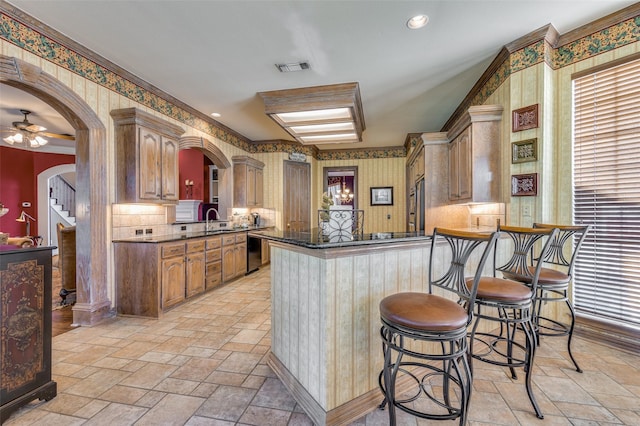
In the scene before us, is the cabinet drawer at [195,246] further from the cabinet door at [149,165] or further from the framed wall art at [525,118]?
the framed wall art at [525,118]

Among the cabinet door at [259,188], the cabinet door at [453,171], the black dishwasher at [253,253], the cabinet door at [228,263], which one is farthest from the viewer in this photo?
the cabinet door at [259,188]

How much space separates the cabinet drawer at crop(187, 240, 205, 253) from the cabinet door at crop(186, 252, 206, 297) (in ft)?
0.19

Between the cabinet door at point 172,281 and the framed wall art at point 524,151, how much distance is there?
4.09 meters

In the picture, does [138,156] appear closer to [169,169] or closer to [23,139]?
[169,169]

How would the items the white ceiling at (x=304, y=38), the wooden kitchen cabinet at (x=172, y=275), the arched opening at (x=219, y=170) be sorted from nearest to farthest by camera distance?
the white ceiling at (x=304, y=38) → the wooden kitchen cabinet at (x=172, y=275) → the arched opening at (x=219, y=170)

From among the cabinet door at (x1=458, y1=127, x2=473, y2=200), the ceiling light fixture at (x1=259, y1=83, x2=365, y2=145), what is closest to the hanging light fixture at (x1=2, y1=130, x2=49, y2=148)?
the ceiling light fixture at (x1=259, y1=83, x2=365, y2=145)

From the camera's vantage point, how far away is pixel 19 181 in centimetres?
689

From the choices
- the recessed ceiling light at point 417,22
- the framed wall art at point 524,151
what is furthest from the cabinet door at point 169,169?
the framed wall art at point 524,151

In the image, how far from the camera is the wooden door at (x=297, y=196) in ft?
22.3

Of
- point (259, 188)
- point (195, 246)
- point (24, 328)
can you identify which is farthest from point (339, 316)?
point (259, 188)

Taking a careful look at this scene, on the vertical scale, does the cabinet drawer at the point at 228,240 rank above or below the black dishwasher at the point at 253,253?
above

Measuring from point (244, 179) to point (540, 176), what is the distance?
4.91 metres

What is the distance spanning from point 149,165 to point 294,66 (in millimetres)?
2181

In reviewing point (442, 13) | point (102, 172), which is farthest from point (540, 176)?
point (102, 172)
